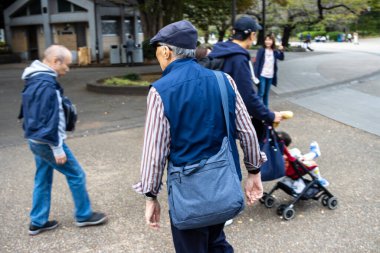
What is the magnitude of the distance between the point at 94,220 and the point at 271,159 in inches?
69.0

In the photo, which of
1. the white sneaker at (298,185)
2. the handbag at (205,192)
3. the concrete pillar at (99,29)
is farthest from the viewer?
the concrete pillar at (99,29)

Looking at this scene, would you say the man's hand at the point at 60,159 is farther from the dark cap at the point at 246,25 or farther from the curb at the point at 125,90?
the curb at the point at 125,90

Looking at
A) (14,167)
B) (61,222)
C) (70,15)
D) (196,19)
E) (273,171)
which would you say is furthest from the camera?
(196,19)

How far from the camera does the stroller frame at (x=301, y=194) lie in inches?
163

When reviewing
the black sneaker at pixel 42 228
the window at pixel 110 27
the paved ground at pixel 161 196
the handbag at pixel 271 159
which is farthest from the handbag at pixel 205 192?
the window at pixel 110 27

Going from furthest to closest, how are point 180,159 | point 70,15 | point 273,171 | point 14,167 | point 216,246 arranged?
point 70,15, point 14,167, point 273,171, point 216,246, point 180,159

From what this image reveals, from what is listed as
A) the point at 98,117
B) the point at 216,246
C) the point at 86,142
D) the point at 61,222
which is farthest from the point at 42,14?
the point at 216,246

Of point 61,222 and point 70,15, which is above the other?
point 70,15

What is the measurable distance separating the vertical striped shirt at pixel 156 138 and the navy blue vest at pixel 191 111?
34 millimetres

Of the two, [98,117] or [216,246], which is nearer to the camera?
[216,246]

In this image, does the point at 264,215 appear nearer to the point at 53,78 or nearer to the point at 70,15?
the point at 53,78

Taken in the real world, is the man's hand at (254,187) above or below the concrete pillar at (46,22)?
below

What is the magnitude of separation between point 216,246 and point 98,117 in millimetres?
7019

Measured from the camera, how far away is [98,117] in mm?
9227
